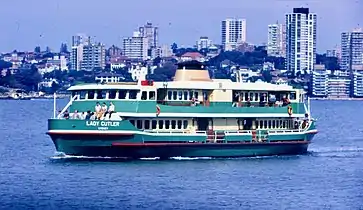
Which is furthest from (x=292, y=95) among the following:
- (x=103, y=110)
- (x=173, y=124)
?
(x=103, y=110)

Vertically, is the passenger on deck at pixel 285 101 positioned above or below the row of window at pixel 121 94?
below

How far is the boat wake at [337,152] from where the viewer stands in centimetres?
6166

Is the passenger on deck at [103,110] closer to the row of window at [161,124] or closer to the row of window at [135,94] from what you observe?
the row of window at [135,94]

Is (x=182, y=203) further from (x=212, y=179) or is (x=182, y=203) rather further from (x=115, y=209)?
(x=212, y=179)

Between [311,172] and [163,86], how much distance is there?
6.66 meters

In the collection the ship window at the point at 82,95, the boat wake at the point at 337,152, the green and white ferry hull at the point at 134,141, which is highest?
the ship window at the point at 82,95

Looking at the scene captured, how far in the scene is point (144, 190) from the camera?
45781 millimetres

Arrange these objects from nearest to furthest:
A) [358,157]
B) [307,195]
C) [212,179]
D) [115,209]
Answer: [115,209]
[307,195]
[212,179]
[358,157]

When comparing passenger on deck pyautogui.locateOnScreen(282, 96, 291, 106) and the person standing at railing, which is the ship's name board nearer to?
the person standing at railing

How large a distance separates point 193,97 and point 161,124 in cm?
219

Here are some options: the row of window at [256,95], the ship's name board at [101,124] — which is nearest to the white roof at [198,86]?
the row of window at [256,95]

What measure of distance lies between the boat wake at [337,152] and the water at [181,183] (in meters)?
0.76

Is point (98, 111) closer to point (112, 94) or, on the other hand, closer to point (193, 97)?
point (112, 94)

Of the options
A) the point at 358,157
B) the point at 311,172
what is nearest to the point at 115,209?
the point at 311,172
